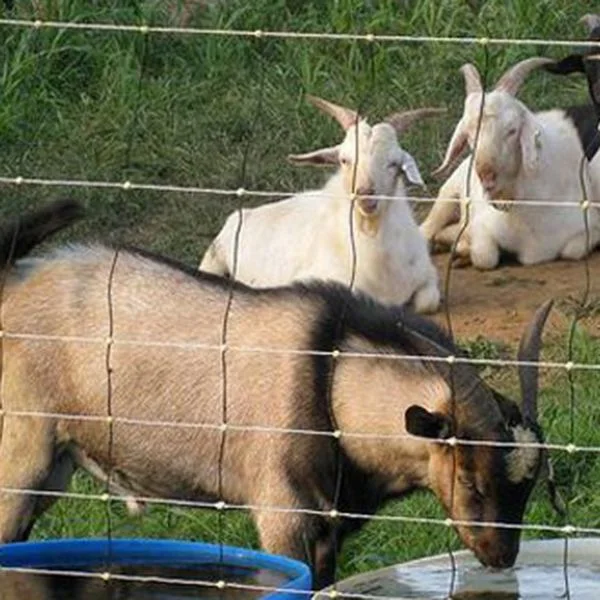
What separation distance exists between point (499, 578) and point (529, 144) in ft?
15.9

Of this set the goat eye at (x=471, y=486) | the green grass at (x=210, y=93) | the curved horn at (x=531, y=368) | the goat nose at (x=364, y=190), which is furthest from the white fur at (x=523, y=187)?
the goat eye at (x=471, y=486)

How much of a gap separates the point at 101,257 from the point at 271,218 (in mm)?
3981

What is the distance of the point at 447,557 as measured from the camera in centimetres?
634

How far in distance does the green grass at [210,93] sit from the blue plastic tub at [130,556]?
511 cm

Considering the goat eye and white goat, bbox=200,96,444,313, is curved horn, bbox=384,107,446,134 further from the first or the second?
the goat eye

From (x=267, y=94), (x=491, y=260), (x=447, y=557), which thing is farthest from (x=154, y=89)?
(x=447, y=557)

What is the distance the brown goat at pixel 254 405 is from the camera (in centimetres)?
646

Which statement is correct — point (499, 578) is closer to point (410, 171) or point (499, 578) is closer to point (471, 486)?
A: point (471, 486)

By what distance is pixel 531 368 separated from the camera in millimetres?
6656

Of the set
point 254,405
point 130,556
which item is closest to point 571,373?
point 254,405

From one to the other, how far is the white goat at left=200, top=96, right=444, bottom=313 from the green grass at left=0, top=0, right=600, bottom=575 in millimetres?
446

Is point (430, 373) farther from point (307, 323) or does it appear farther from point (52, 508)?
point (52, 508)

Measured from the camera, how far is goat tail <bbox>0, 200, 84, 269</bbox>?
6.99 m

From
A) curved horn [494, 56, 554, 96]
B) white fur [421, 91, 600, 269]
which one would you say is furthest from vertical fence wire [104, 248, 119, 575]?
curved horn [494, 56, 554, 96]
